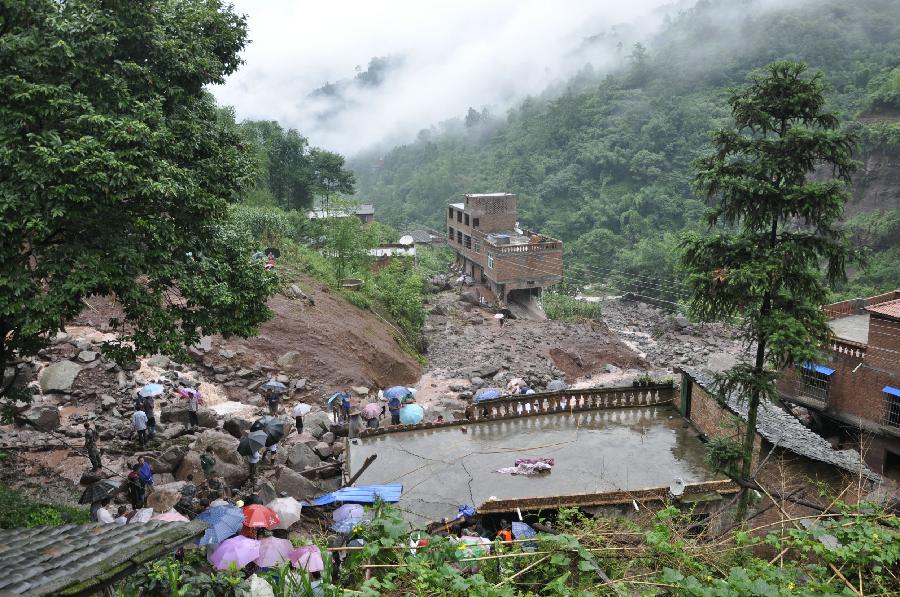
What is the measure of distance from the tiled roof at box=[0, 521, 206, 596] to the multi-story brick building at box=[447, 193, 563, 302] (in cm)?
4268

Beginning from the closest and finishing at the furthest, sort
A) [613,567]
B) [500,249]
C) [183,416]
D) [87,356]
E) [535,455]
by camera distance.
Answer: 1. [613,567]
2. [535,455]
3. [183,416]
4. [87,356]
5. [500,249]

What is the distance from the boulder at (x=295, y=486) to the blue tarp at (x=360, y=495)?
571 millimetres

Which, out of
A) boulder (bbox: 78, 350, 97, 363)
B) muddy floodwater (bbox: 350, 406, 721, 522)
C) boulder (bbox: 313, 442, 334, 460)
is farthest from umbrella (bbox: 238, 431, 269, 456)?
boulder (bbox: 78, 350, 97, 363)

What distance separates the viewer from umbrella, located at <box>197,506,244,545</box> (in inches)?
390

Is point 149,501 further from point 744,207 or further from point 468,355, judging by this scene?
point 468,355

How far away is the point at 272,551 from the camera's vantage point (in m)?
9.80

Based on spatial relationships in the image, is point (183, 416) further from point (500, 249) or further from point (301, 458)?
point (500, 249)

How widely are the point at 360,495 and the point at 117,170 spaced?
731 cm

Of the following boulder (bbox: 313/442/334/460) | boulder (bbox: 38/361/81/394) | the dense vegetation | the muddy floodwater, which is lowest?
boulder (bbox: 313/442/334/460)

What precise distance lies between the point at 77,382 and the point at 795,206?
18.3m

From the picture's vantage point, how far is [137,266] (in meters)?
10.0

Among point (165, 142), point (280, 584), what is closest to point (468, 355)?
point (165, 142)

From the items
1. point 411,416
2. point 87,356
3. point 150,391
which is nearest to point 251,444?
point 150,391

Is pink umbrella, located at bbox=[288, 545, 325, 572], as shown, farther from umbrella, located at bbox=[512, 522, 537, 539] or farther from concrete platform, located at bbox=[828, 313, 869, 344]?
concrete platform, located at bbox=[828, 313, 869, 344]
